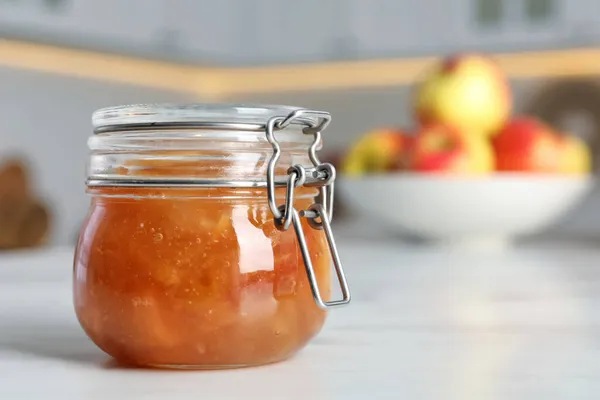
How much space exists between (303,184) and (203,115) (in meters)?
0.07

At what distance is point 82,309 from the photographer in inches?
22.5

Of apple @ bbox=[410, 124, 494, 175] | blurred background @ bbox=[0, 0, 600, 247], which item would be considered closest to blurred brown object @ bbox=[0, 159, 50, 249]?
blurred background @ bbox=[0, 0, 600, 247]

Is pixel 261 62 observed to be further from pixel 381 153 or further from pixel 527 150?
pixel 527 150

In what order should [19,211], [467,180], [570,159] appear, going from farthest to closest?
[19,211] < [570,159] < [467,180]

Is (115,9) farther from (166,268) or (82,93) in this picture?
A: (166,268)

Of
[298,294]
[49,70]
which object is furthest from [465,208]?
[49,70]

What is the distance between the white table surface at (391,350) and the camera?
51cm

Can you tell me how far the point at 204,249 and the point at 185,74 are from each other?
2.64m

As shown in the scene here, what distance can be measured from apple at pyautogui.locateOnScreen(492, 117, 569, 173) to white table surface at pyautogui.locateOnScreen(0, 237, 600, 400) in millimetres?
519

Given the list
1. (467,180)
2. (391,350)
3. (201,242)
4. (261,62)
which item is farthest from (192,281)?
(261,62)

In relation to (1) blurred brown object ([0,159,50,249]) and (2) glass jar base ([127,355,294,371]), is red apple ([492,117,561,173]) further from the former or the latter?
(1) blurred brown object ([0,159,50,249])

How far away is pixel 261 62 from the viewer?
2.90 meters

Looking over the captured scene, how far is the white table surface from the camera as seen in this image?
1.69 feet

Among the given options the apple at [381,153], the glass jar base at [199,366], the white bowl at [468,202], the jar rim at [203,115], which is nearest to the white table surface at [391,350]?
the glass jar base at [199,366]
